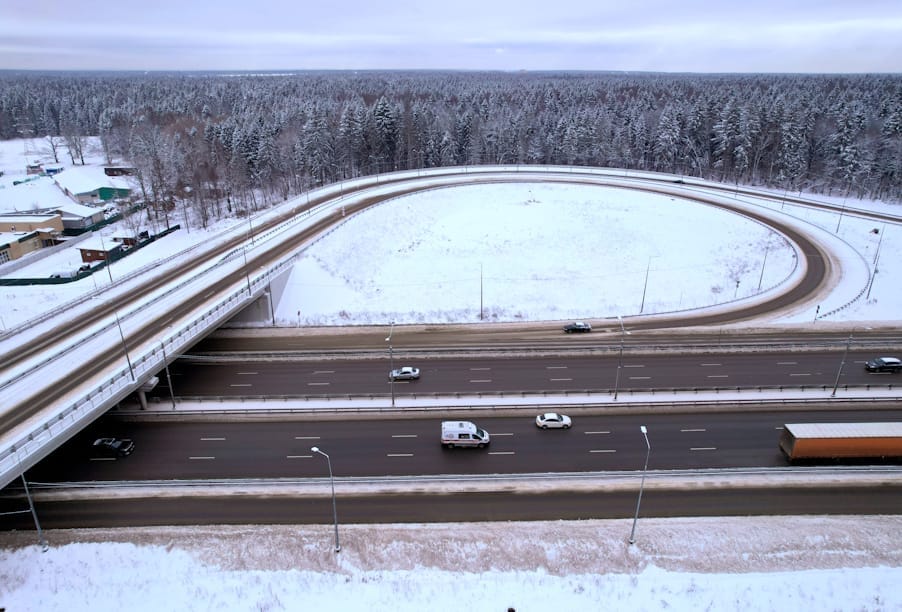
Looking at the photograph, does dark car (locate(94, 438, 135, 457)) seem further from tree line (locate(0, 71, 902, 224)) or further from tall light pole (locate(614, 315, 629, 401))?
tree line (locate(0, 71, 902, 224))

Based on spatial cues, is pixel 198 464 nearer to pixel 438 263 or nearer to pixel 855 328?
pixel 438 263

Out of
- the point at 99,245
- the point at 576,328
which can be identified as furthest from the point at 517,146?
the point at 99,245

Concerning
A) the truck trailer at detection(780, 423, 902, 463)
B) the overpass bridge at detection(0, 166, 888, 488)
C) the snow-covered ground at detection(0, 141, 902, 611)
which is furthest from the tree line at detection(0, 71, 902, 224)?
the truck trailer at detection(780, 423, 902, 463)

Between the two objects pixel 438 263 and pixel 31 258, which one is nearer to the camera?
pixel 438 263

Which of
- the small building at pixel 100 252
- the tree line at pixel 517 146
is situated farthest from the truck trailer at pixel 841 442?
the tree line at pixel 517 146

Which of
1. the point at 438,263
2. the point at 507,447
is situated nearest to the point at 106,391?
the point at 507,447

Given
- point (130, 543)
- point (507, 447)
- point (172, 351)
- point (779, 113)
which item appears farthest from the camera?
point (779, 113)
